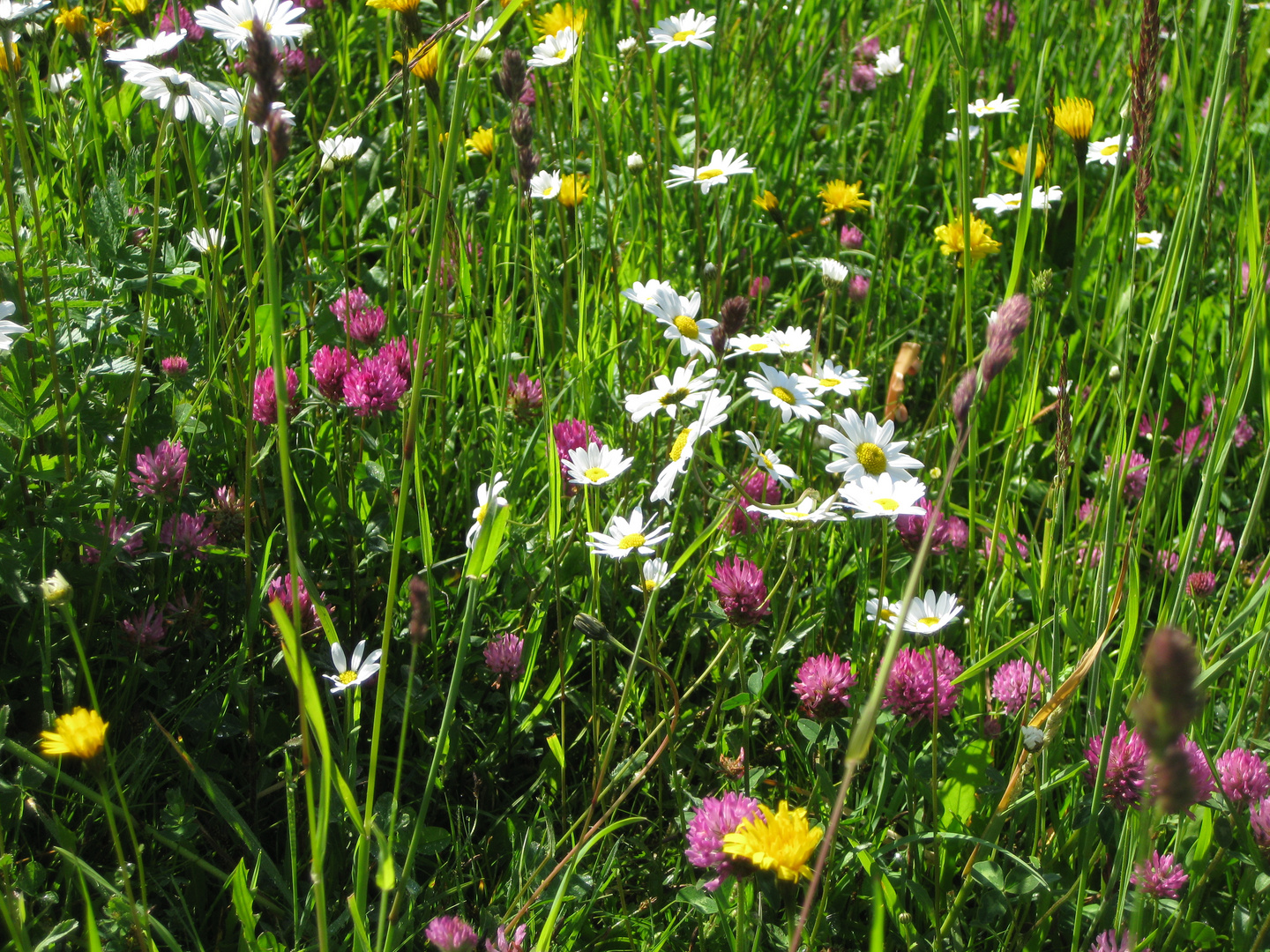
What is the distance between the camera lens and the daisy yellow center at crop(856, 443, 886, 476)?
49.5 inches

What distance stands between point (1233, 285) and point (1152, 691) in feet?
4.00

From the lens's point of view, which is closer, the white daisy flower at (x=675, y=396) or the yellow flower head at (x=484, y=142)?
the white daisy flower at (x=675, y=396)

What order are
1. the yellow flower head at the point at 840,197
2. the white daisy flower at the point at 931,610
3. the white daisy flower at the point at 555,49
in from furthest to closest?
the yellow flower head at the point at 840,197
the white daisy flower at the point at 555,49
the white daisy flower at the point at 931,610

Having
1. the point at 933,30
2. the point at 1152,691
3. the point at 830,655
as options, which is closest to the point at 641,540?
the point at 830,655

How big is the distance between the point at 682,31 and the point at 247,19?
1112 mm

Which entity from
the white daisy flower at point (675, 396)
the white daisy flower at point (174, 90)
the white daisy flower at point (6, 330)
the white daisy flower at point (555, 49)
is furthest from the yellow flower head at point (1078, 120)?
the white daisy flower at point (6, 330)

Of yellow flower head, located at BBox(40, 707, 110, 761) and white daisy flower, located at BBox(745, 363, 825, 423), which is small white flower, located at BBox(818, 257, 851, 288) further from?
yellow flower head, located at BBox(40, 707, 110, 761)

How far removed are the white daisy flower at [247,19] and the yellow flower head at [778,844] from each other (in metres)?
0.91

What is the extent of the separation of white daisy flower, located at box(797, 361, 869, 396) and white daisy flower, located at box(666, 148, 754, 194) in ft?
1.21

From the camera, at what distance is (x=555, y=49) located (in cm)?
198

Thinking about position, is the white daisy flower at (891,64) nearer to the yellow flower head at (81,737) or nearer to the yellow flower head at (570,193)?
the yellow flower head at (570,193)

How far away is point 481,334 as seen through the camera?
186 centimetres

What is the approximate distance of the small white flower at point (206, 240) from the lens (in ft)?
4.50

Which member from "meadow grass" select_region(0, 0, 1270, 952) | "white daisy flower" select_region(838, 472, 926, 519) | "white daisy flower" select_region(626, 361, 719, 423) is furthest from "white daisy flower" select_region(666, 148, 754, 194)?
"white daisy flower" select_region(838, 472, 926, 519)
